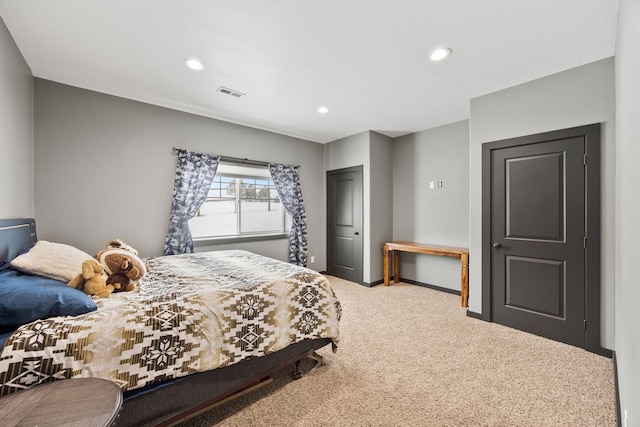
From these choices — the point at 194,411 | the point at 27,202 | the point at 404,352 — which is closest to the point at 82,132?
the point at 27,202

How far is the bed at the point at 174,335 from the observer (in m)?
1.17

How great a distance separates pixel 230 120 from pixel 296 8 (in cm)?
243

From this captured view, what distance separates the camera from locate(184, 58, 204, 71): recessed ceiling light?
2.34 metres

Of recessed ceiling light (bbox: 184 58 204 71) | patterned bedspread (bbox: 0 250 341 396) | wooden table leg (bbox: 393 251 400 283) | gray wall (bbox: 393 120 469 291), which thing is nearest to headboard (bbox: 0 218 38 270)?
patterned bedspread (bbox: 0 250 341 396)

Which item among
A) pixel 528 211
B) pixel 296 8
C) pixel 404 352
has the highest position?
pixel 296 8

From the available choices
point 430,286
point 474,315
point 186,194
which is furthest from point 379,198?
point 186,194

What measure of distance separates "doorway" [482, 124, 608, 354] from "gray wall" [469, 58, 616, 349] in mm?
56

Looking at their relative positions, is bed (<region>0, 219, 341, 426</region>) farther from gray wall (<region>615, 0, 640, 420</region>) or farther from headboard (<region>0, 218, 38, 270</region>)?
gray wall (<region>615, 0, 640, 420</region>)

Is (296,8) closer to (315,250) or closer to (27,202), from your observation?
(27,202)

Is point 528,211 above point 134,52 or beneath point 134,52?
beneath

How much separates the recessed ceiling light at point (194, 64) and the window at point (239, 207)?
164 centimetres

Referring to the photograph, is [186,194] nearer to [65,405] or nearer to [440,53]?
[65,405]

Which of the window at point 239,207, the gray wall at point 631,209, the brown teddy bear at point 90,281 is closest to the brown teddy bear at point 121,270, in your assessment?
the brown teddy bear at point 90,281

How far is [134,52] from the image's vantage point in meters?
2.22
